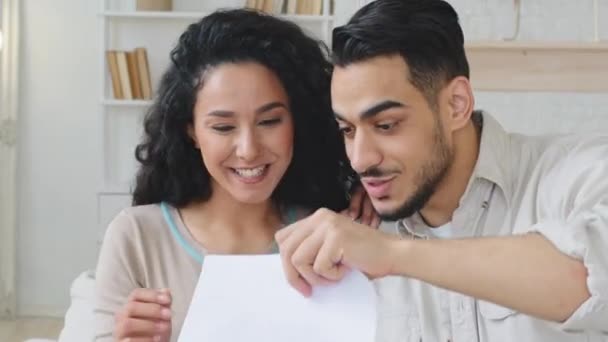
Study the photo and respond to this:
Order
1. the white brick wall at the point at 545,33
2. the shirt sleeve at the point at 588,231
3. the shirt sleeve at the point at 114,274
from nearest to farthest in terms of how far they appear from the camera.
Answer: the shirt sleeve at the point at 588,231 < the shirt sleeve at the point at 114,274 < the white brick wall at the point at 545,33

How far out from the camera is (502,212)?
1.26 meters

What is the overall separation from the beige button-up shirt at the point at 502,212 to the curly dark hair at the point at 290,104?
0.21m

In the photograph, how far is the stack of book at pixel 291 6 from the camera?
3961 mm

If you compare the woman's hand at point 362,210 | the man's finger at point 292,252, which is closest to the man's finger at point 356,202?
the woman's hand at point 362,210

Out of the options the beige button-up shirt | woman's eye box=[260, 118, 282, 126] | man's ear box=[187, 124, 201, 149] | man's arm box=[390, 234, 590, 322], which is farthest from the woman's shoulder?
man's arm box=[390, 234, 590, 322]

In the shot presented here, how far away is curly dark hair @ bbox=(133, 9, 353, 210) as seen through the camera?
1.42 m

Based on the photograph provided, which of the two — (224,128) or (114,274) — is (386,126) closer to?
(224,128)

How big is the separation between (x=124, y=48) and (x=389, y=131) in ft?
10.6

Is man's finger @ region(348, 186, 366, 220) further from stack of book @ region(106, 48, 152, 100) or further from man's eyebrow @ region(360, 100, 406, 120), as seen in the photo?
stack of book @ region(106, 48, 152, 100)

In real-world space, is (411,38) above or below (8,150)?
above

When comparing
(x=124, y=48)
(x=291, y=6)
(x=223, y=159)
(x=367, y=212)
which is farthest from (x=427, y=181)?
(x=124, y=48)

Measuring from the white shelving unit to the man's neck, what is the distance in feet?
9.36

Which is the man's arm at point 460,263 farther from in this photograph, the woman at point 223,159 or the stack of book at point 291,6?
the stack of book at point 291,6

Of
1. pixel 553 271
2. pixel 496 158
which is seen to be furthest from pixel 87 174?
pixel 553 271
